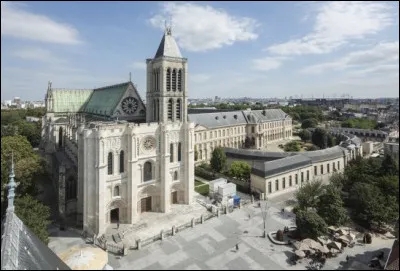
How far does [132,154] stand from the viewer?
117ft

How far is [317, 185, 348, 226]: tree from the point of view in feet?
109

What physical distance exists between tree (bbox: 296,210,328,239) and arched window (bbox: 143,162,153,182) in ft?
64.4

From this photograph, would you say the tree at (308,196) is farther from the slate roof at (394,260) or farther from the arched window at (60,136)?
the arched window at (60,136)

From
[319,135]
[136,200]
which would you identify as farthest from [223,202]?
[319,135]

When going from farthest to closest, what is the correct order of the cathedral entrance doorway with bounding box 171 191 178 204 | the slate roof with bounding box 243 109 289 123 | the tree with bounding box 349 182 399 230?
the slate roof with bounding box 243 109 289 123, the cathedral entrance doorway with bounding box 171 191 178 204, the tree with bounding box 349 182 399 230

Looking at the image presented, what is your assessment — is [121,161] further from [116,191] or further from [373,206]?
[373,206]

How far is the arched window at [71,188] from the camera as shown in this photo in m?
38.5

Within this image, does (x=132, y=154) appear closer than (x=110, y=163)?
No

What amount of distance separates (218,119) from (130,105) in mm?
37174

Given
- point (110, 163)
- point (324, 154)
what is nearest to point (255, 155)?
point (324, 154)

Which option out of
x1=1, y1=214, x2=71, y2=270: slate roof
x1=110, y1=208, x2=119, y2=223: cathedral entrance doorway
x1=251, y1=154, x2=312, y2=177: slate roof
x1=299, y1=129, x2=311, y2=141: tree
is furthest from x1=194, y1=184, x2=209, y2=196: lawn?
x1=299, y1=129, x2=311, y2=141: tree

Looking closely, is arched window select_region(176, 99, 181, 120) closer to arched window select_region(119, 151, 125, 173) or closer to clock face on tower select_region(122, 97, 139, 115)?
clock face on tower select_region(122, 97, 139, 115)

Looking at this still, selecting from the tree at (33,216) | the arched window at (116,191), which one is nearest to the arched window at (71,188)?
the arched window at (116,191)

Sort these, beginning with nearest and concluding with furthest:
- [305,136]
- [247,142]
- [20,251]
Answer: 1. [20,251]
2. [247,142]
3. [305,136]
